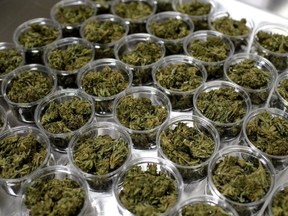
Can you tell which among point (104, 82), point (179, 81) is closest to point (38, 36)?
point (104, 82)

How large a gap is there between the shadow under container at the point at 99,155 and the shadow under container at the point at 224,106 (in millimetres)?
515

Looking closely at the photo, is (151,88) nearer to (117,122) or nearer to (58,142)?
(117,122)

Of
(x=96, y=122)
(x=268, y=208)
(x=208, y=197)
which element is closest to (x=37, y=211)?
(x=96, y=122)

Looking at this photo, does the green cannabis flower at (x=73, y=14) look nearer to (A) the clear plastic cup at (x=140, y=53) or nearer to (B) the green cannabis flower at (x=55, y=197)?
(A) the clear plastic cup at (x=140, y=53)

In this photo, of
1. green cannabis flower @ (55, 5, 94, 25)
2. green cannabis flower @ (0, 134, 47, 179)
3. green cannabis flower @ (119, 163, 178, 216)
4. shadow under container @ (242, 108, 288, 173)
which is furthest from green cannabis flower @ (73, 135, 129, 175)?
green cannabis flower @ (55, 5, 94, 25)

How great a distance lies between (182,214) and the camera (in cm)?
199

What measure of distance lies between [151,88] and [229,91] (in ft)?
1.64

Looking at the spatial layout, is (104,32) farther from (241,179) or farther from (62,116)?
(241,179)

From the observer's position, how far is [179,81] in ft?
8.44

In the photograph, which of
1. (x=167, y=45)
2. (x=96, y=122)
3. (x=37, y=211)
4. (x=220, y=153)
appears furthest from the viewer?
(x=167, y=45)

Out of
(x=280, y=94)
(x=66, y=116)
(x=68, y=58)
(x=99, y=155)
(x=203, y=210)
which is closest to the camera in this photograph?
(x=203, y=210)

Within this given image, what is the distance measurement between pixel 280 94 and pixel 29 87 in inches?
63.5

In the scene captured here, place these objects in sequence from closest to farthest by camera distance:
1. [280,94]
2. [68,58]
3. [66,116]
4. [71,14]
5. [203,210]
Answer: [203,210]
[66,116]
[280,94]
[68,58]
[71,14]

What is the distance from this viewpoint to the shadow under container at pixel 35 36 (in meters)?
2.81
